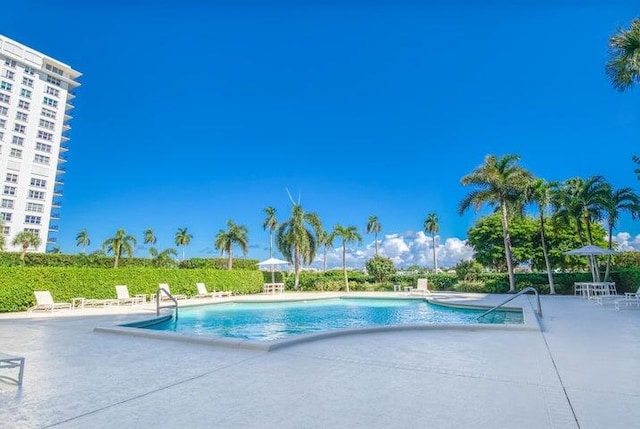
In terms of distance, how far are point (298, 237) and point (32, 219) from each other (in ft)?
182

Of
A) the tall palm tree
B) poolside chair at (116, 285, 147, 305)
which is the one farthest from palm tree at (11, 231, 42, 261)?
the tall palm tree

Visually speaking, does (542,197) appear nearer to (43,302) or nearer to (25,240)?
(43,302)

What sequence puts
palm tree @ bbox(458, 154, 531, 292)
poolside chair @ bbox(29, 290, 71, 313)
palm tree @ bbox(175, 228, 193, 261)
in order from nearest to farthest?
poolside chair @ bbox(29, 290, 71, 313) → palm tree @ bbox(458, 154, 531, 292) → palm tree @ bbox(175, 228, 193, 261)

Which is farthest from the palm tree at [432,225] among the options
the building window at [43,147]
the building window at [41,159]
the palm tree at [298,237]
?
Answer: the building window at [43,147]

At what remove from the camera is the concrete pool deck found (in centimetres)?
299

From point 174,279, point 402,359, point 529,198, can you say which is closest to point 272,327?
point 402,359

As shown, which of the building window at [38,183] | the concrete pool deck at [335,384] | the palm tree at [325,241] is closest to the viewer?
the concrete pool deck at [335,384]

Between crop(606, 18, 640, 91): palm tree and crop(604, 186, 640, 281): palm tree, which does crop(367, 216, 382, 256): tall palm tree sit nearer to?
crop(604, 186, 640, 281): palm tree

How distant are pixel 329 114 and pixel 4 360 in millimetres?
28654

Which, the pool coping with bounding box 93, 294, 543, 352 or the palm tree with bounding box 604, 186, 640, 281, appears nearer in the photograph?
the pool coping with bounding box 93, 294, 543, 352

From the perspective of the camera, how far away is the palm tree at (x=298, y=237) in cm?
2783

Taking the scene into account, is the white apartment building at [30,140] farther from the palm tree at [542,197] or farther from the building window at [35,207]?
the palm tree at [542,197]

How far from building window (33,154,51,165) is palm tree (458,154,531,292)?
6788 cm

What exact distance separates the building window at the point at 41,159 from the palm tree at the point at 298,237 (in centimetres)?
5531
